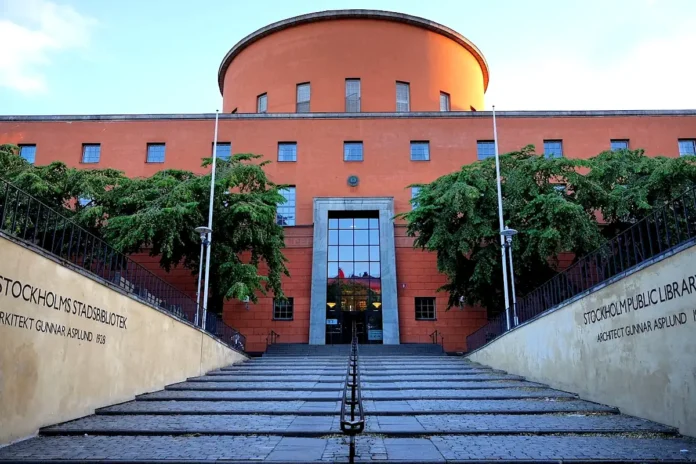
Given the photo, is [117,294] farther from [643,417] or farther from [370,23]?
[370,23]

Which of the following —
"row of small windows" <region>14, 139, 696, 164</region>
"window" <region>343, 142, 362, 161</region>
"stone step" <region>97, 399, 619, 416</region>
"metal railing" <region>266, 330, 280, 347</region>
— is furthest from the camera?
"window" <region>343, 142, 362, 161</region>

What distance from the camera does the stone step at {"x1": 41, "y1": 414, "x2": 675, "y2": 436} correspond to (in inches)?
316

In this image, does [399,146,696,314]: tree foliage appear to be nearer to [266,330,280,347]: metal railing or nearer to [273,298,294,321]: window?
[273,298,294,321]: window

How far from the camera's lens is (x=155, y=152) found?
31766 mm

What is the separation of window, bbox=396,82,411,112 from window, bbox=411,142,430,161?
141 inches

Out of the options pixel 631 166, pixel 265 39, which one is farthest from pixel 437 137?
pixel 265 39

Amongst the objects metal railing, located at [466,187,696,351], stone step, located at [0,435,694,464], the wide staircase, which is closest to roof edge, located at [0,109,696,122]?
metal railing, located at [466,187,696,351]

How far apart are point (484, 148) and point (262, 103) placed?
13629 mm

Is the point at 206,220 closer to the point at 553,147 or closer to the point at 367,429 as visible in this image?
the point at 367,429

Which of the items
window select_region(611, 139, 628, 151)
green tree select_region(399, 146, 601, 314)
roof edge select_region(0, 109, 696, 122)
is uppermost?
roof edge select_region(0, 109, 696, 122)

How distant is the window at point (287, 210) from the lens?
30758 millimetres

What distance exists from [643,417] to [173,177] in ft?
66.0

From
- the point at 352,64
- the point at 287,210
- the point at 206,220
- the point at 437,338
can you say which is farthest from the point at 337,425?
the point at 352,64

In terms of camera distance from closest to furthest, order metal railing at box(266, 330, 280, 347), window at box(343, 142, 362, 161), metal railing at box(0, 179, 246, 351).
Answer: metal railing at box(0, 179, 246, 351) < metal railing at box(266, 330, 280, 347) < window at box(343, 142, 362, 161)
